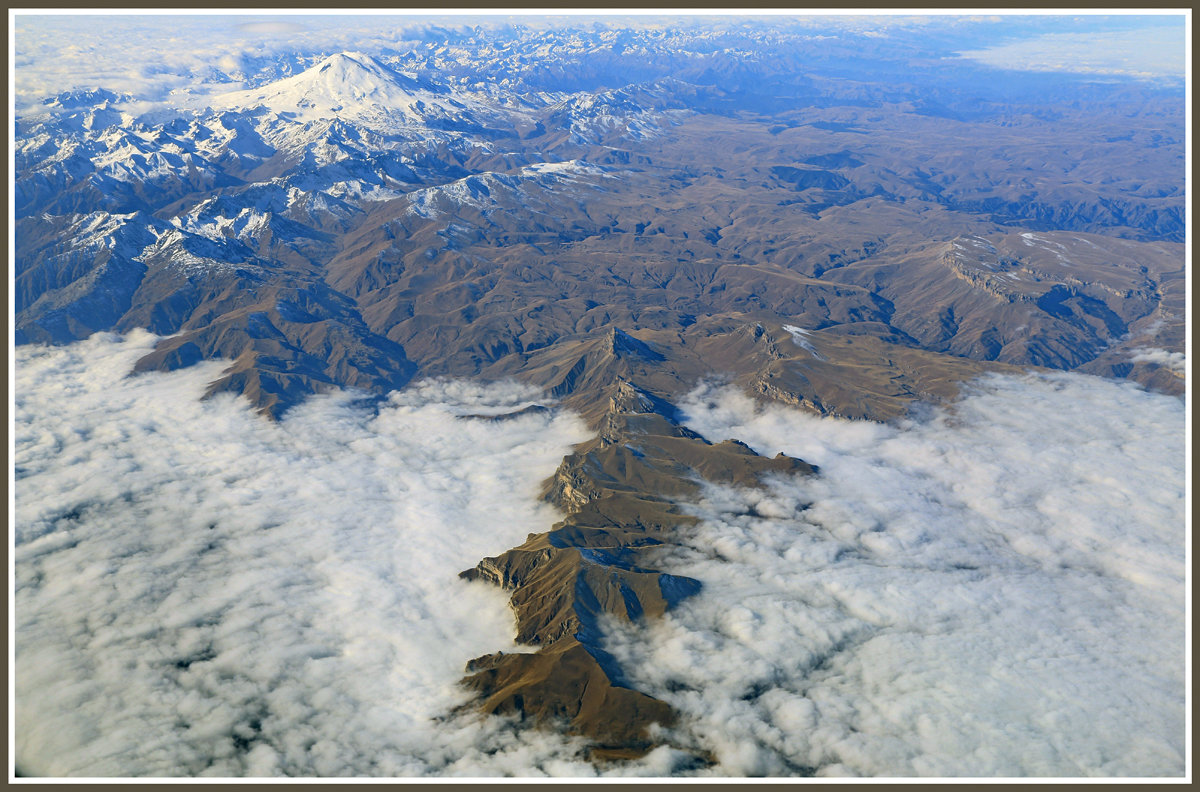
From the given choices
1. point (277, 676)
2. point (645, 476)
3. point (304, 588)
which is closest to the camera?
point (277, 676)

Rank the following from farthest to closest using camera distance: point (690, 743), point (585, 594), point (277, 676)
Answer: point (585, 594), point (277, 676), point (690, 743)

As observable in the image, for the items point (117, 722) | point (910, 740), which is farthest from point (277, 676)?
point (910, 740)

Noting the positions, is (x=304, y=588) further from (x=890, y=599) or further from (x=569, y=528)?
(x=890, y=599)

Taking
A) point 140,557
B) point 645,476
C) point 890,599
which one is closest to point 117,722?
point 140,557

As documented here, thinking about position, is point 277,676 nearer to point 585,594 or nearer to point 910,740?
point 585,594

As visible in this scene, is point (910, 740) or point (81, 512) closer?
point (910, 740)

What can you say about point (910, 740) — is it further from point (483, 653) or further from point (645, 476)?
point (645, 476)

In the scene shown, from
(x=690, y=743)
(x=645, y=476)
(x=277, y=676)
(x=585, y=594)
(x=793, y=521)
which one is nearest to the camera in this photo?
(x=690, y=743)

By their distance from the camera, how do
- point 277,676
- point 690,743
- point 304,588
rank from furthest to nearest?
1. point 304,588
2. point 277,676
3. point 690,743

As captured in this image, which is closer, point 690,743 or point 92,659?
point 690,743
